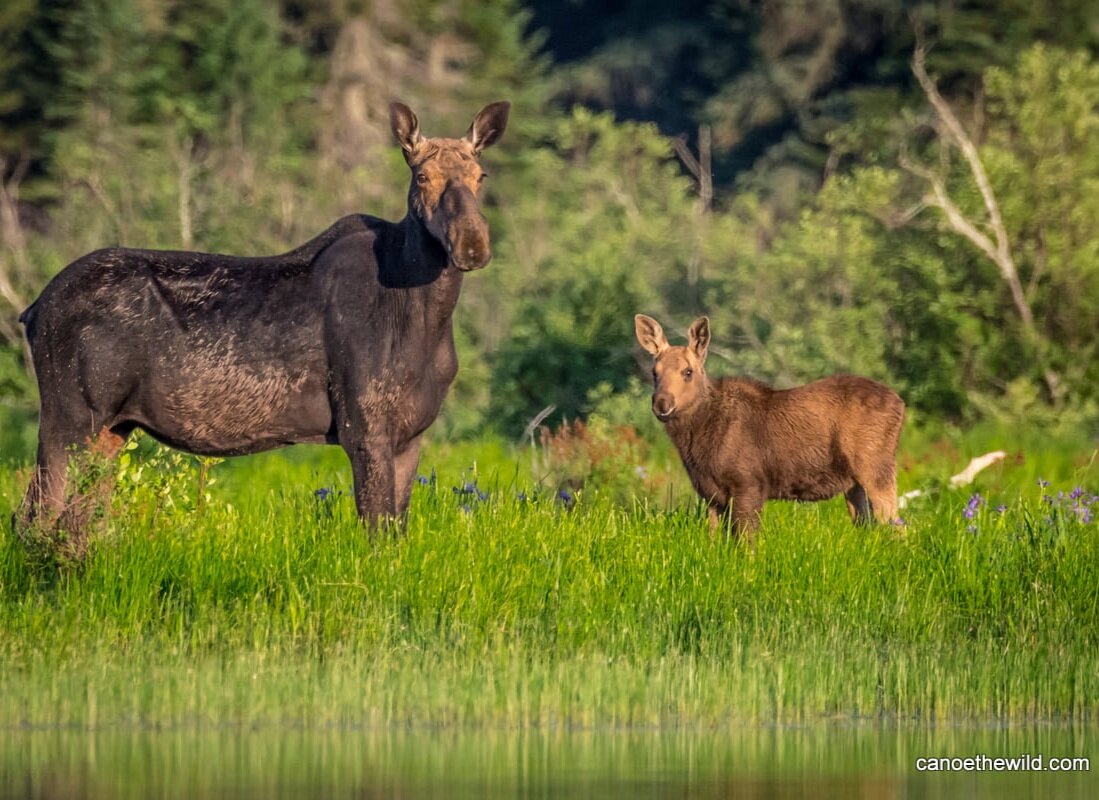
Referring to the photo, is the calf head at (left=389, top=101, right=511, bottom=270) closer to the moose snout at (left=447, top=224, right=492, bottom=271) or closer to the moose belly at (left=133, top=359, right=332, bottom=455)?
the moose snout at (left=447, top=224, right=492, bottom=271)

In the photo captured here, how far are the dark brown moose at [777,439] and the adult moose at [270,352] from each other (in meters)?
2.01

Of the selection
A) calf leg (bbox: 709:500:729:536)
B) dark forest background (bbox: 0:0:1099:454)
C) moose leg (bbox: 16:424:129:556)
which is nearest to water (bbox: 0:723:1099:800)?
moose leg (bbox: 16:424:129:556)

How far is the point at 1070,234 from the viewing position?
Result: 70.2 ft

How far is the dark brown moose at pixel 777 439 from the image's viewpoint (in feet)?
44.2

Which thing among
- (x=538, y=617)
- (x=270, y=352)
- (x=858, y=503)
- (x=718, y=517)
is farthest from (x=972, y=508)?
(x=270, y=352)

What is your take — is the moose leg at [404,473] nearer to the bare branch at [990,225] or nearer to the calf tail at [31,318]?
the calf tail at [31,318]

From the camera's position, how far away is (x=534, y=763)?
29.2 feet

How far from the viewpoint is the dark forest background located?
21.4 metres

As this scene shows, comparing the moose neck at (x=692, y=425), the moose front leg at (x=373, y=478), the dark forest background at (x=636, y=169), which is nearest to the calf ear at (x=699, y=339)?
the moose neck at (x=692, y=425)

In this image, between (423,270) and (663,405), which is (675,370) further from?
(423,270)

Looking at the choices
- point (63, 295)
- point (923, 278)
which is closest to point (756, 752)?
point (63, 295)

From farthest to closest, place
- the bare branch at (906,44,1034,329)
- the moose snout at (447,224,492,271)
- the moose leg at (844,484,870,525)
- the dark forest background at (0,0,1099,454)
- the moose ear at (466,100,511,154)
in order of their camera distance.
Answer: the dark forest background at (0,0,1099,454), the bare branch at (906,44,1034,329), the moose leg at (844,484,870,525), the moose ear at (466,100,511,154), the moose snout at (447,224,492,271)

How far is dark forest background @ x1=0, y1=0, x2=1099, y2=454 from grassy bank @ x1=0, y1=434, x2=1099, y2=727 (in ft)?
26.6

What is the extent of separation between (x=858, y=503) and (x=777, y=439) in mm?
751
